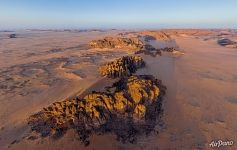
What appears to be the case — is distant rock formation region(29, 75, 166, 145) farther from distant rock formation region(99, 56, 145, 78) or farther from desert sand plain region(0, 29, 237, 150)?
distant rock formation region(99, 56, 145, 78)

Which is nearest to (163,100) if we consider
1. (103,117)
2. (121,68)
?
(103,117)

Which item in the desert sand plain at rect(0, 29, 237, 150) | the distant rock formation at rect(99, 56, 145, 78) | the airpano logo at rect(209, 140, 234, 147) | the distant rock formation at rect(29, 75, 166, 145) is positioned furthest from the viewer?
the distant rock formation at rect(99, 56, 145, 78)

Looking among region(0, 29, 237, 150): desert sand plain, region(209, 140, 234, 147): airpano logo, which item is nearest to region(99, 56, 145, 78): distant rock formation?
region(0, 29, 237, 150): desert sand plain

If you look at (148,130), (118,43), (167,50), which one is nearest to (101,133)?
(148,130)

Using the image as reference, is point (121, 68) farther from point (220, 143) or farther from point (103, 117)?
point (220, 143)

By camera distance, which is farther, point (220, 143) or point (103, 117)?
point (103, 117)

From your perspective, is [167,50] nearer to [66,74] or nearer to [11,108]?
[66,74]

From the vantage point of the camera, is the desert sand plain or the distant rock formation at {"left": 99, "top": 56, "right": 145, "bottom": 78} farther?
the distant rock formation at {"left": 99, "top": 56, "right": 145, "bottom": 78}

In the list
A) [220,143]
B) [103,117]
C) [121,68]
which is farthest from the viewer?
[121,68]

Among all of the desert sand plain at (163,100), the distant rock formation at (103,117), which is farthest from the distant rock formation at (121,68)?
the distant rock formation at (103,117)
